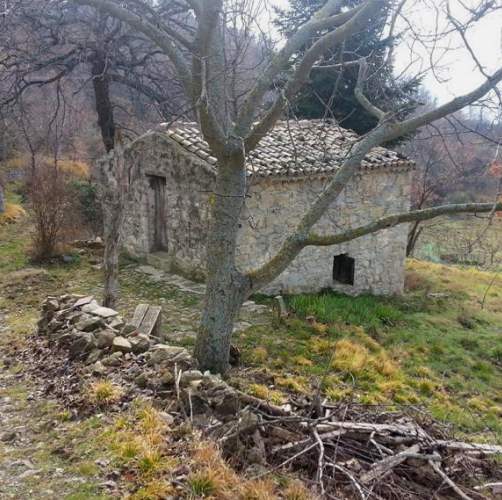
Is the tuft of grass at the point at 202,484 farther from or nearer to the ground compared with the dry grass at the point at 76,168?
nearer to the ground

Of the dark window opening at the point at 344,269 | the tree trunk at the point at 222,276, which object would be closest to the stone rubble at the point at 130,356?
the tree trunk at the point at 222,276

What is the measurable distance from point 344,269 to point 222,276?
21.5 feet

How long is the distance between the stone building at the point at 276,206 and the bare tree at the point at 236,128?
3245 mm

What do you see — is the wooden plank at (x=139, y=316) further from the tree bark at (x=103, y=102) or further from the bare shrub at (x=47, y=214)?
the tree bark at (x=103, y=102)

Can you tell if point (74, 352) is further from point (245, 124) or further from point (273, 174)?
point (273, 174)

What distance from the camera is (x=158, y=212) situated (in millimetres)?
11070

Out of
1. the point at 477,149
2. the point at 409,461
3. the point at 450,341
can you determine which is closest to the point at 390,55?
the point at 409,461

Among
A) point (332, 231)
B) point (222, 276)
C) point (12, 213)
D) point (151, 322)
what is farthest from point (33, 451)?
point (12, 213)

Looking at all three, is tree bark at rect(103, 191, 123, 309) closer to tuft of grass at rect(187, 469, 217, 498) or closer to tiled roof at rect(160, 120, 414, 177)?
tiled roof at rect(160, 120, 414, 177)

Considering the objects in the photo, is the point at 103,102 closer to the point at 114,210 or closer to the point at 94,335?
the point at 114,210

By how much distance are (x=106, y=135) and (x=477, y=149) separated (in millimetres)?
16678

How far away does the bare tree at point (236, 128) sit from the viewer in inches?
198

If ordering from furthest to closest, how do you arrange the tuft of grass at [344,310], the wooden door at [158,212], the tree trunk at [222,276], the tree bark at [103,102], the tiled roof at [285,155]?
the tree bark at [103,102] → the wooden door at [158,212] → the tiled roof at [285,155] → the tuft of grass at [344,310] → the tree trunk at [222,276]

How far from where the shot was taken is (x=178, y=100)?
14.1 metres
